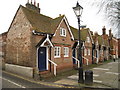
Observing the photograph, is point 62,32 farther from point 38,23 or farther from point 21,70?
point 21,70

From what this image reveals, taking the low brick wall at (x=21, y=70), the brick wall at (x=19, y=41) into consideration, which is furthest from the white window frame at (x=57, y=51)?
the low brick wall at (x=21, y=70)

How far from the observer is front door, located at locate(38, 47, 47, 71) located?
34.9 ft

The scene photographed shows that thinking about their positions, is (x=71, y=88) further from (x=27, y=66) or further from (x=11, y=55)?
(x=11, y=55)

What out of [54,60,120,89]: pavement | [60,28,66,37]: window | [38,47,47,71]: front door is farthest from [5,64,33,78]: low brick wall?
[60,28,66,37]: window

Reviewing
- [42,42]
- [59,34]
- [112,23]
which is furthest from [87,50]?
[42,42]

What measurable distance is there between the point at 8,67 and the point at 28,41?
4.85 m

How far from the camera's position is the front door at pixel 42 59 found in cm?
1063

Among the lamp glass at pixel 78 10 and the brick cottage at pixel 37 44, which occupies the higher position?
the lamp glass at pixel 78 10

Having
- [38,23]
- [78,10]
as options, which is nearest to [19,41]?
[38,23]

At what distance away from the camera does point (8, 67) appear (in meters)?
12.3

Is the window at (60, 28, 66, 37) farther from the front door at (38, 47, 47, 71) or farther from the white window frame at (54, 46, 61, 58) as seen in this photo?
the front door at (38, 47, 47, 71)

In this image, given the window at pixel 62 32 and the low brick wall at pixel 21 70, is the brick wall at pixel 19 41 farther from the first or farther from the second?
the window at pixel 62 32

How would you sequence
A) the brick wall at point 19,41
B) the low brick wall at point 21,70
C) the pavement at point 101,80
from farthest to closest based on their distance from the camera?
1. the brick wall at point 19,41
2. the low brick wall at point 21,70
3. the pavement at point 101,80

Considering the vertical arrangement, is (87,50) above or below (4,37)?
below
